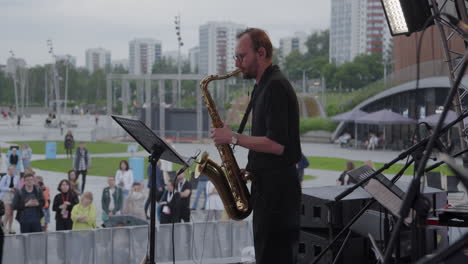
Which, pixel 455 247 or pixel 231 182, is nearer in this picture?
pixel 455 247

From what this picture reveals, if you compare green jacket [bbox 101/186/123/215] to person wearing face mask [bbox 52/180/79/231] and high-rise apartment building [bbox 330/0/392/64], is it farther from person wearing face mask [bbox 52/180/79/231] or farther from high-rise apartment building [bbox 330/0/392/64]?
high-rise apartment building [bbox 330/0/392/64]

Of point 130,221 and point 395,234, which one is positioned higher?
point 395,234

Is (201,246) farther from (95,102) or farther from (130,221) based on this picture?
(95,102)

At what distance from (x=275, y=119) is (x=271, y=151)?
21 cm

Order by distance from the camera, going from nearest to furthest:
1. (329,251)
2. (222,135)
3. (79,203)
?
Answer: (222,135) < (329,251) < (79,203)

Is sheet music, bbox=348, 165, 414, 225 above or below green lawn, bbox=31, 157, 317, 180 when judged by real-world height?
above

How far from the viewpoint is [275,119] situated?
3.76m

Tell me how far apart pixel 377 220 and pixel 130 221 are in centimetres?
549

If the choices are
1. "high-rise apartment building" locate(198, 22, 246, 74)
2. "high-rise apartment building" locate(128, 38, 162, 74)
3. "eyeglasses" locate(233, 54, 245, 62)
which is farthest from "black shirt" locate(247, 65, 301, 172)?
"high-rise apartment building" locate(128, 38, 162, 74)

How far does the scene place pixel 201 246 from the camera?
8.48 meters

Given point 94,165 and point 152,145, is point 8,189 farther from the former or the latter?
point 94,165

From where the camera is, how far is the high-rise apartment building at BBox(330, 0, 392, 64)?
14038 centimetres

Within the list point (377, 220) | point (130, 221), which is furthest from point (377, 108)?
point (377, 220)

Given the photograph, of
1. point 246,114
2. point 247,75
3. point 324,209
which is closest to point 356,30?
point 324,209
